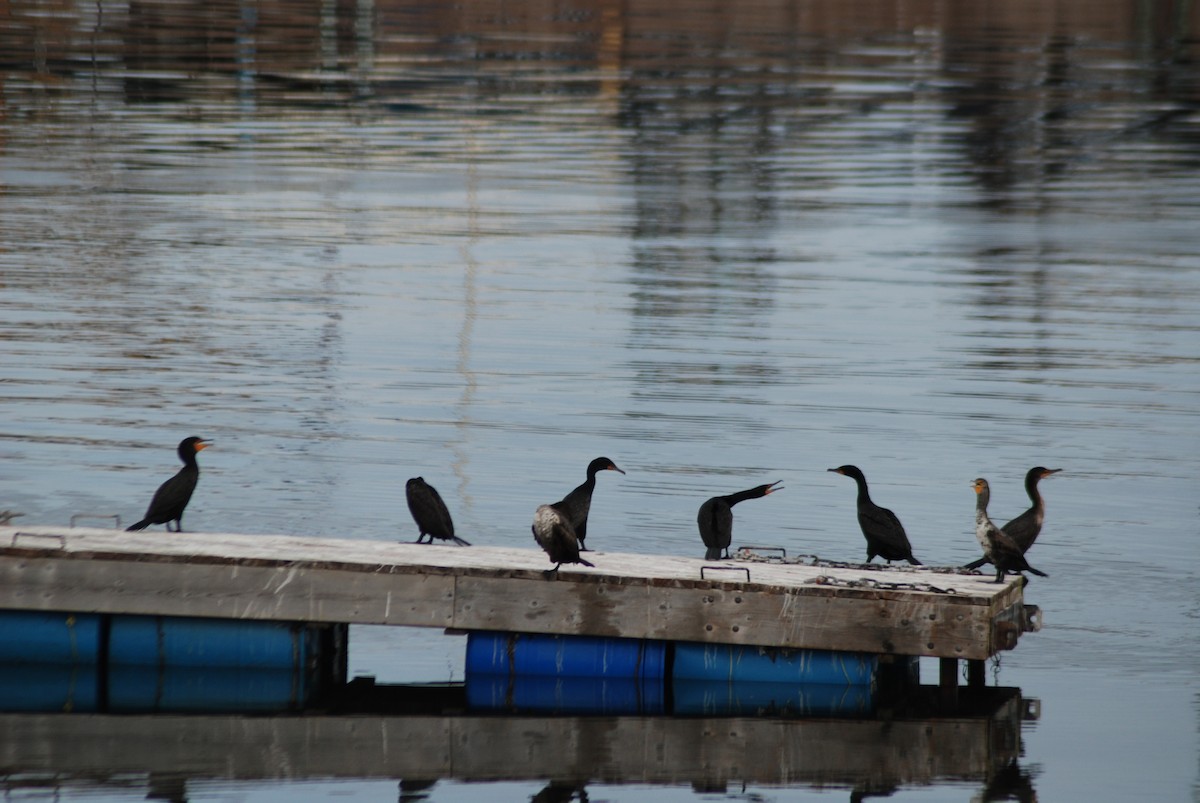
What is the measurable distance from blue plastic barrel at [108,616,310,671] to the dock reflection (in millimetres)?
567

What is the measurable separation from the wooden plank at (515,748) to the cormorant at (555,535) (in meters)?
1.18

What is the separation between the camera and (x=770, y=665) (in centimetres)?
1474

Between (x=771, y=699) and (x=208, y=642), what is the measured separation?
4206 millimetres

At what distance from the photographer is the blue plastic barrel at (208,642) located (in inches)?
585

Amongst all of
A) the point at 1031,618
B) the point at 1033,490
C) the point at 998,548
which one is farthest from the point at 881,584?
the point at 1033,490

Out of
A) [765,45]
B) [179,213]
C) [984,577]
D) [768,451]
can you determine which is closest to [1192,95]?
[765,45]

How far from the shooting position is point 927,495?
20.8 metres

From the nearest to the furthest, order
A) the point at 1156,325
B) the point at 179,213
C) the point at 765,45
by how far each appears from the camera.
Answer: the point at 1156,325
the point at 179,213
the point at 765,45

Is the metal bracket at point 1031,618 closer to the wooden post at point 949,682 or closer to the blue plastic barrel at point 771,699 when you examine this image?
the wooden post at point 949,682

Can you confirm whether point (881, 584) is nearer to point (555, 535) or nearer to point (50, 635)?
point (555, 535)

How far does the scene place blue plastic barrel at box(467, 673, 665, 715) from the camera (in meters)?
14.6

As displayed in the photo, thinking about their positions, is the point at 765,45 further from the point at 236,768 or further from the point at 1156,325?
the point at 236,768

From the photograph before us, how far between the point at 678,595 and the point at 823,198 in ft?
106

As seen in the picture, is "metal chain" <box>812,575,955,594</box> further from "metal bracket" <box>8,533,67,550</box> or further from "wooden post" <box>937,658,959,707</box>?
"metal bracket" <box>8,533,67,550</box>
